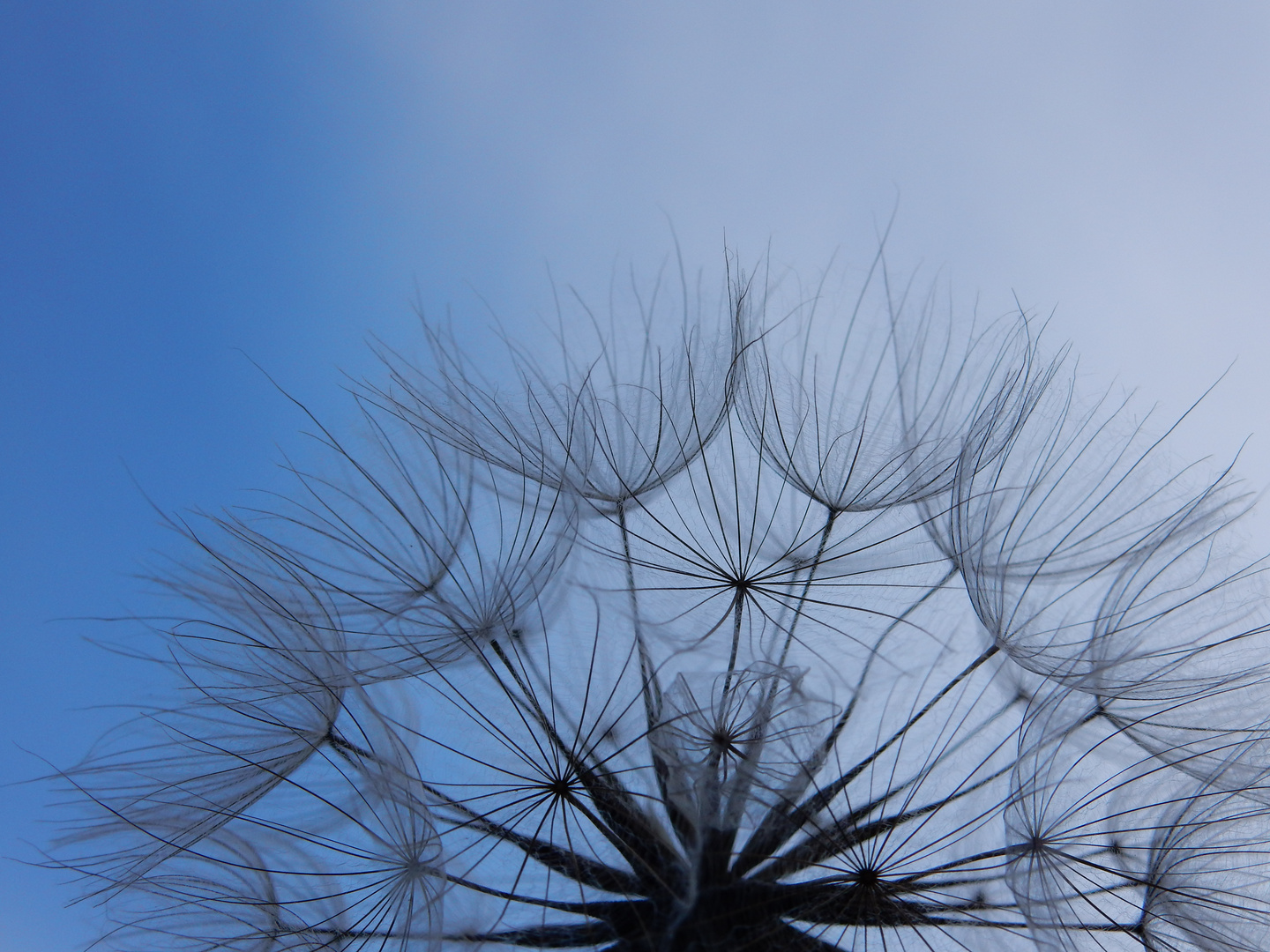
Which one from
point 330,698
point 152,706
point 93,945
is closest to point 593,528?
point 330,698

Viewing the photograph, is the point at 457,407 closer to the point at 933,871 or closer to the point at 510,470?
the point at 510,470

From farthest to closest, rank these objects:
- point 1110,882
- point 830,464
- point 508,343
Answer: point 508,343 → point 830,464 → point 1110,882

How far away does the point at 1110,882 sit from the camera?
3.57m

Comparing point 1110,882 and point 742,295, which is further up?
point 742,295

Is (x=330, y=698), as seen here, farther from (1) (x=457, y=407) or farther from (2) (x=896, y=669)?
(2) (x=896, y=669)

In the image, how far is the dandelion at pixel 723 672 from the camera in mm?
3182

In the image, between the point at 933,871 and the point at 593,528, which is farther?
the point at 593,528

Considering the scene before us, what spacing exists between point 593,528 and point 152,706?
265 centimetres

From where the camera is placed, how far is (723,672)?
3.25 meters

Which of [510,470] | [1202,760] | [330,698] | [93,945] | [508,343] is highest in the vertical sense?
[508,343]

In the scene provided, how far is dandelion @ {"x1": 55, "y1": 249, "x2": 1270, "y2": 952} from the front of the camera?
3182 millimetres

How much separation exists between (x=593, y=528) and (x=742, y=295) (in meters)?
1.59

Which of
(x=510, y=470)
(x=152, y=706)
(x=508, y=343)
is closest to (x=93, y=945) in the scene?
(x=152, y=706)

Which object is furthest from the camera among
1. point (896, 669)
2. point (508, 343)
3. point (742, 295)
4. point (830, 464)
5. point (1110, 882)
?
point (508, 343)
